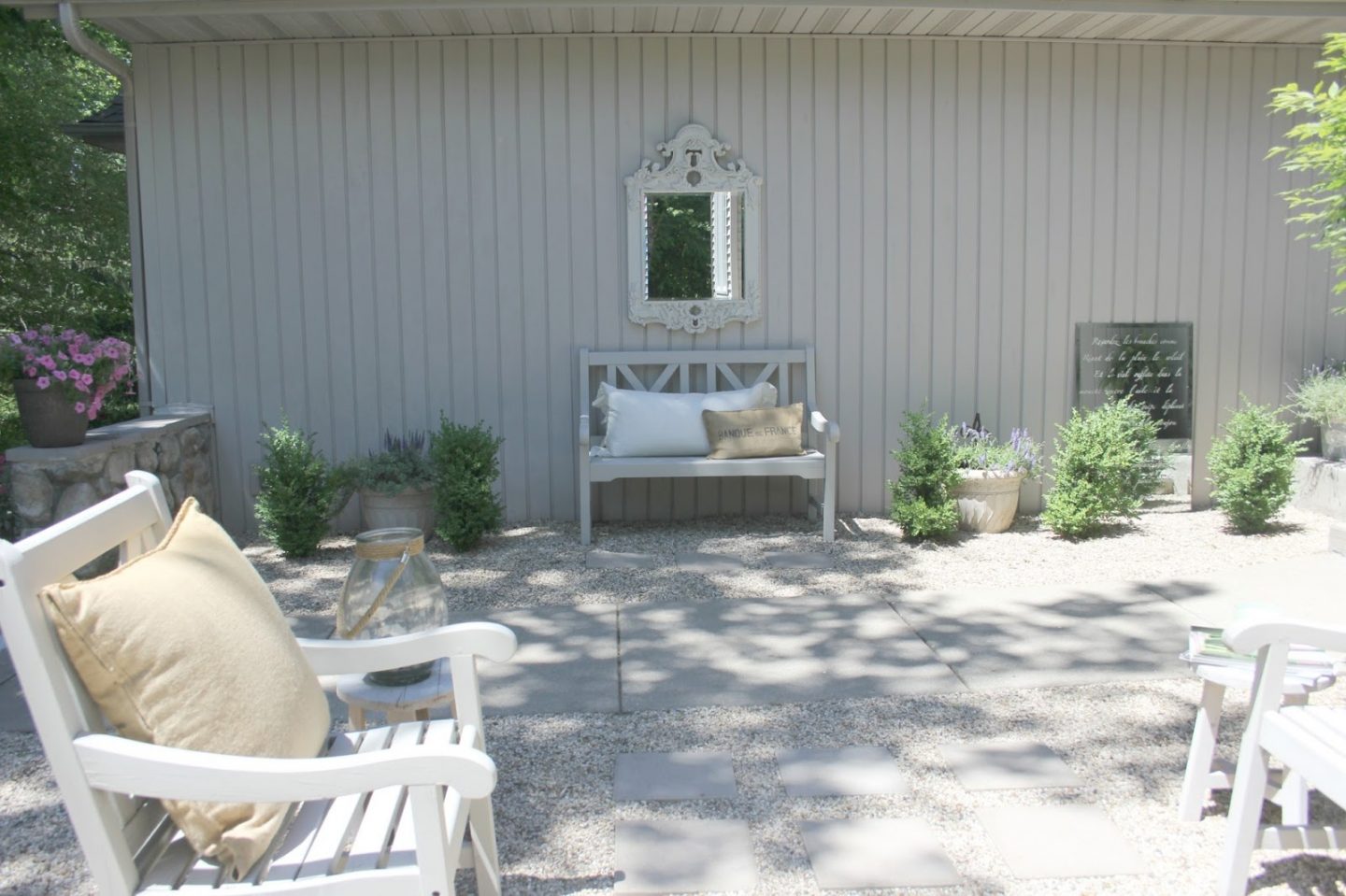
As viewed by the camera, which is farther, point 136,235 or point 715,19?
point 136,235

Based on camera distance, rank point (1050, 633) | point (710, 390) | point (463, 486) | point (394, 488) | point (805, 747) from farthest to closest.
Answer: point (710, 390), point (394, 488), point (463, 486), point (1050, 633), point (805, 747)

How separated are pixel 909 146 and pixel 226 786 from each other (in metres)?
5.30

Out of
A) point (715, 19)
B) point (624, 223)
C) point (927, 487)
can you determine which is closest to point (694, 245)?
point (624, 223)

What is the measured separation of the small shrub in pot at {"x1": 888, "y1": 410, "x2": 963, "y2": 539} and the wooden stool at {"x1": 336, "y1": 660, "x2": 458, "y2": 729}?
345 cm

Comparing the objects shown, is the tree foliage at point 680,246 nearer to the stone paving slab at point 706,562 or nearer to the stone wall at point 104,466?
the stone paving slab at point 706,562

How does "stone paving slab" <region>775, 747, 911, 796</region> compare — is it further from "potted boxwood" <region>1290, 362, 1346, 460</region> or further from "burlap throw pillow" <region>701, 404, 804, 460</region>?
"potted boxwood" <region>1290, 362, 1346, 460</region>

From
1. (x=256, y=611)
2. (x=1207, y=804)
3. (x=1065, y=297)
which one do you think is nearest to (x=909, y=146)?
(x=1065, y=297)

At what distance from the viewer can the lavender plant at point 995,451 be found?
588 cm

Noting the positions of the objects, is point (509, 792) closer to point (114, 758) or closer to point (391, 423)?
point (114, 758)

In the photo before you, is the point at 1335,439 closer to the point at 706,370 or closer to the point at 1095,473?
the point at 1095,473

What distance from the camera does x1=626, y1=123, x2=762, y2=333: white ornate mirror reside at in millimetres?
6027

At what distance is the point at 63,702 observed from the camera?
1689mm

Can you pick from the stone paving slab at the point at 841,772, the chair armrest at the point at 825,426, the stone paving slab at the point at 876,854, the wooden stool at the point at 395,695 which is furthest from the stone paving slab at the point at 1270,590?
the wooden stool at the point at 395,695

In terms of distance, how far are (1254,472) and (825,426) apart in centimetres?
213
